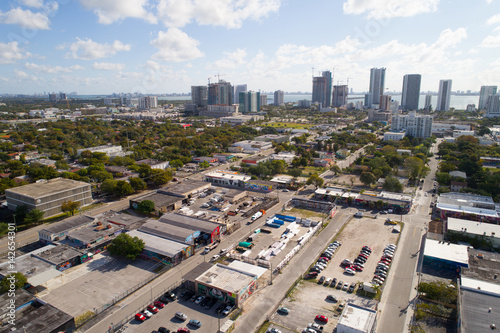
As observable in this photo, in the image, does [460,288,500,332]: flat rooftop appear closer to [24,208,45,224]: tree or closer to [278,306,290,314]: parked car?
[278,306,290,314]: parked car

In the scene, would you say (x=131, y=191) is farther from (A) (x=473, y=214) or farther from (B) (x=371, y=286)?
(A) (x=473, y=214)

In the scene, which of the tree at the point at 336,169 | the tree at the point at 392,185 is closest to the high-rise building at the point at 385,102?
the tree at the point at 336,169

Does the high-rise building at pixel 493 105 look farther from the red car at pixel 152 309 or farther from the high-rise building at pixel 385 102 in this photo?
the red car at pixel 152 309

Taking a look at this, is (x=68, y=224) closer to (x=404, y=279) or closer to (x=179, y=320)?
(x=179, y=320)

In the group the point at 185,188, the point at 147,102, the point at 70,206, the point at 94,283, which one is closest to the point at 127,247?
the point at 94,283

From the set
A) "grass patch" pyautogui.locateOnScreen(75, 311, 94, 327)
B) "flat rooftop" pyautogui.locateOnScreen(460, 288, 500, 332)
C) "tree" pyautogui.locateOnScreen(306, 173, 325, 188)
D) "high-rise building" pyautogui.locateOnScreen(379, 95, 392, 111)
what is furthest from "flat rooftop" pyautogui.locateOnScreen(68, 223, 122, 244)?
"high-rise building" pyautogui.locateOnScreen(379, 95, 392, 111)

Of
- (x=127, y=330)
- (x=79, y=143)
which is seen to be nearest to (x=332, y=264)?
(x=127, y=330)
